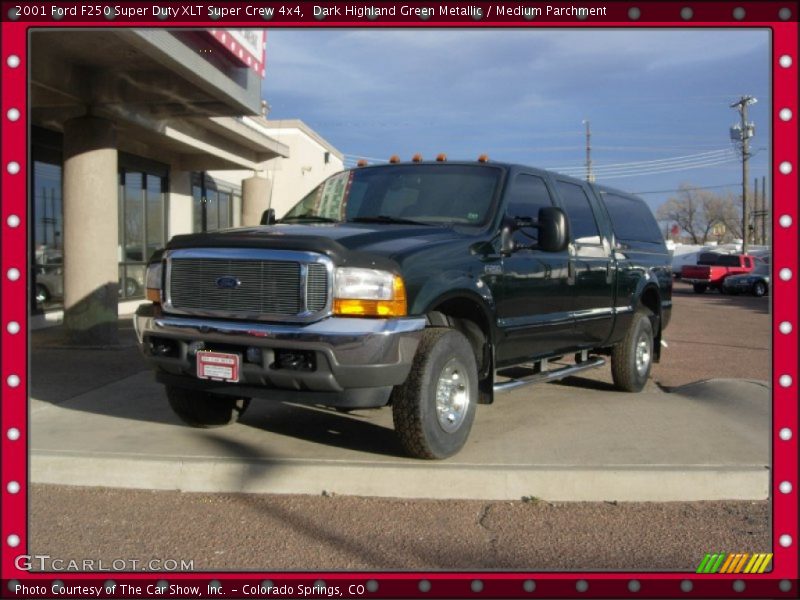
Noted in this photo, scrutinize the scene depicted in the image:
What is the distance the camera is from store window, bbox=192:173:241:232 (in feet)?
61.4

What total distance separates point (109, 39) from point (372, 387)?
5861 millimetres

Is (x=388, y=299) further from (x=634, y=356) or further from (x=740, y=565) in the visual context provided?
(x=634, y=356)

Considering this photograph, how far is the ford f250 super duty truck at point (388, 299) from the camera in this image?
168 inches

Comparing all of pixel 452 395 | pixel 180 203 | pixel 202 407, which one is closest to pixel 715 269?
pixel 180 203

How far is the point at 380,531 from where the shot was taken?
4.02 metres

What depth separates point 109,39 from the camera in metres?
8.21

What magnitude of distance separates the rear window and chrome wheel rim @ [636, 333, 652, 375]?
40.3 inches

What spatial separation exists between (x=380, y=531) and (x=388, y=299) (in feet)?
4.06

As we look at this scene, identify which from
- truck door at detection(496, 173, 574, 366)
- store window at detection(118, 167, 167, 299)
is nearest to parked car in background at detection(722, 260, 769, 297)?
store window at detection(118, 167, 167, 299)

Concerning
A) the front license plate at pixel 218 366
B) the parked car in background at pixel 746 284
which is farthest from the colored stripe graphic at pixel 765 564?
the parked car in background at pixel 746 284
